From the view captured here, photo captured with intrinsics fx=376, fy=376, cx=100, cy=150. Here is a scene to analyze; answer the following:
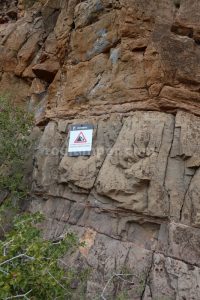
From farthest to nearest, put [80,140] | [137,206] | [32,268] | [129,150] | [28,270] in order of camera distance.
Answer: [80,140] → [129,150] → [137,206] → [28,270] → [32,268]

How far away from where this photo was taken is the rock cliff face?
5.40 m

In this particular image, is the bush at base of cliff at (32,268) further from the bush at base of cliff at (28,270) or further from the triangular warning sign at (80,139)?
the triangular warning sign at (80,139)

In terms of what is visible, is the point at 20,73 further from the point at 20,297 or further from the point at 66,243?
the point at 20,297

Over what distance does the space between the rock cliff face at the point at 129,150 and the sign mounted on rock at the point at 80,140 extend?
0.37 ft

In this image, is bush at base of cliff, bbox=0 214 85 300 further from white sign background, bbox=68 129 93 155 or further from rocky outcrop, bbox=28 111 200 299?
white sign background, bbox=68 129 93 155

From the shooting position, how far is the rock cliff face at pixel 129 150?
5.40 metres

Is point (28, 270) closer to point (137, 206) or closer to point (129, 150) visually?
point (137, 206)

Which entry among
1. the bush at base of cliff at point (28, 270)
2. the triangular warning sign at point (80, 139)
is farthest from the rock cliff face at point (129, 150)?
the bush at base of cliff at point (28, 270)

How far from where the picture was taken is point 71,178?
6559mm

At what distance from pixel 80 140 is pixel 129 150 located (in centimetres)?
110

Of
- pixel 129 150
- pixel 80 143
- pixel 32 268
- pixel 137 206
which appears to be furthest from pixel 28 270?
pixel 80 143

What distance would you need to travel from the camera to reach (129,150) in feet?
19.9

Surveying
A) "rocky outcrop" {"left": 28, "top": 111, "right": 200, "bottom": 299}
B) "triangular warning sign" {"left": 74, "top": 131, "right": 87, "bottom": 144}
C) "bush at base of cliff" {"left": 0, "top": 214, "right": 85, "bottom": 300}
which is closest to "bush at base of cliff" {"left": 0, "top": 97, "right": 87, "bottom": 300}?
"bush at base of cliff" {"left": 0, "top": 214, "right": 85, "bottom": 300}

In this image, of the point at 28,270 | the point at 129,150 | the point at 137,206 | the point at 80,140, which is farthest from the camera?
the point at 80,140
